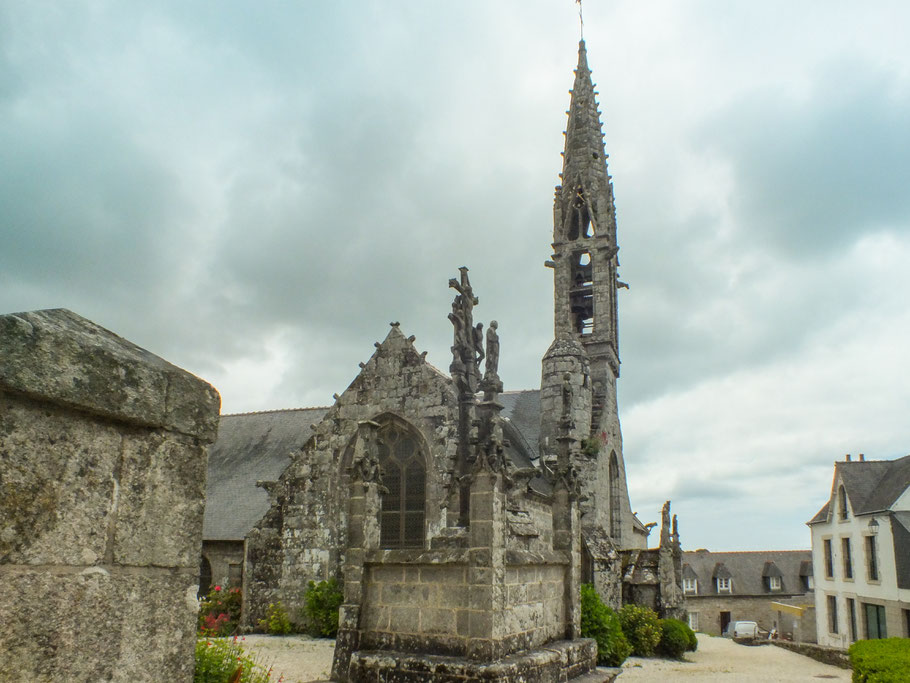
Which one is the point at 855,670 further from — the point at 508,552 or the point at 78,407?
the point at 78,407

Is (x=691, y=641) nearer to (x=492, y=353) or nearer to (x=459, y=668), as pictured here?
(x=492, y=353)

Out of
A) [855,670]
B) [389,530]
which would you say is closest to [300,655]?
[389,530]

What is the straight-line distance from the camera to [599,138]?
24.5 m

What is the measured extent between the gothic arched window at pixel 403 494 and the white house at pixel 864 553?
16.3 metres

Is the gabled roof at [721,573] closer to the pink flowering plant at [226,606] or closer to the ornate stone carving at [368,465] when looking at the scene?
the pink flowering plant at [226,606]

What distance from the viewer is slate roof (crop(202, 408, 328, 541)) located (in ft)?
64.5

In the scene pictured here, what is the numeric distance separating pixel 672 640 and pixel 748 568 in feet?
101

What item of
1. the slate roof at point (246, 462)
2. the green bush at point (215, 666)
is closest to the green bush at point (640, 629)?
the slate roof at point (246, 462)

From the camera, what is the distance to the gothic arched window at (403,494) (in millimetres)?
14453

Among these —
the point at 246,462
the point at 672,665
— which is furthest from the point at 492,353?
the point at 246,462

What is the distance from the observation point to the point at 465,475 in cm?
944

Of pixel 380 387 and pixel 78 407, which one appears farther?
pixel 380 387

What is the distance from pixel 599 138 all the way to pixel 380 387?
44.7 ft

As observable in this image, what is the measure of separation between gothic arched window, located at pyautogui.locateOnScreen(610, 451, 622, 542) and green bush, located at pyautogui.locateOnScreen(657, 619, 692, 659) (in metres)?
3.61
